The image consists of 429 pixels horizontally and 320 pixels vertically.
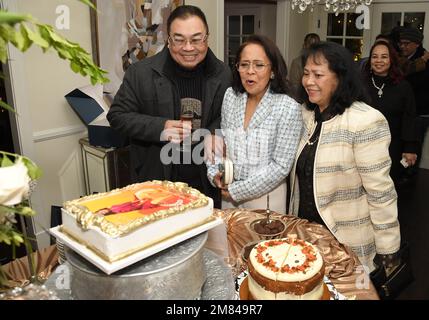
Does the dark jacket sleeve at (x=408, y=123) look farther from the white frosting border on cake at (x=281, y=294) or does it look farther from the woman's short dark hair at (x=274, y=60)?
the white frosting border on cake at (x=281, y=294)

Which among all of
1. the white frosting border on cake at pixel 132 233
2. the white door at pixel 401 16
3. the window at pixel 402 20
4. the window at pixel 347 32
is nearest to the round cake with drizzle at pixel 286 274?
the white frosting border on cake at pixel 132 233

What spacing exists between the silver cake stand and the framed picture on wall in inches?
95.4

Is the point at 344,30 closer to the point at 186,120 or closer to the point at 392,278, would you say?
the point at 186,120

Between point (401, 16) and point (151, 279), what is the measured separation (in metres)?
5.52

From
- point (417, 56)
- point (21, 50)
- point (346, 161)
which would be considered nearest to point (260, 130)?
point (346, 161)

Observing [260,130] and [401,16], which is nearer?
[260,130]

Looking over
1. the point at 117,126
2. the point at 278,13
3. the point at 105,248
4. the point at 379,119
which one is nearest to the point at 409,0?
the point at 278,13

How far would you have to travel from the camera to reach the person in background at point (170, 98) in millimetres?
2086

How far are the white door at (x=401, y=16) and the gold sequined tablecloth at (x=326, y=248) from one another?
443 centimetres

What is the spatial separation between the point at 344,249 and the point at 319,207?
37cm

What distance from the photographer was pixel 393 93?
3219mm

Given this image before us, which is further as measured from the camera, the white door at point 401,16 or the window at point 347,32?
the window at point 347,32

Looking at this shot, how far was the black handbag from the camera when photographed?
1799 millimetres

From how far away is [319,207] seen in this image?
184 centimetres
